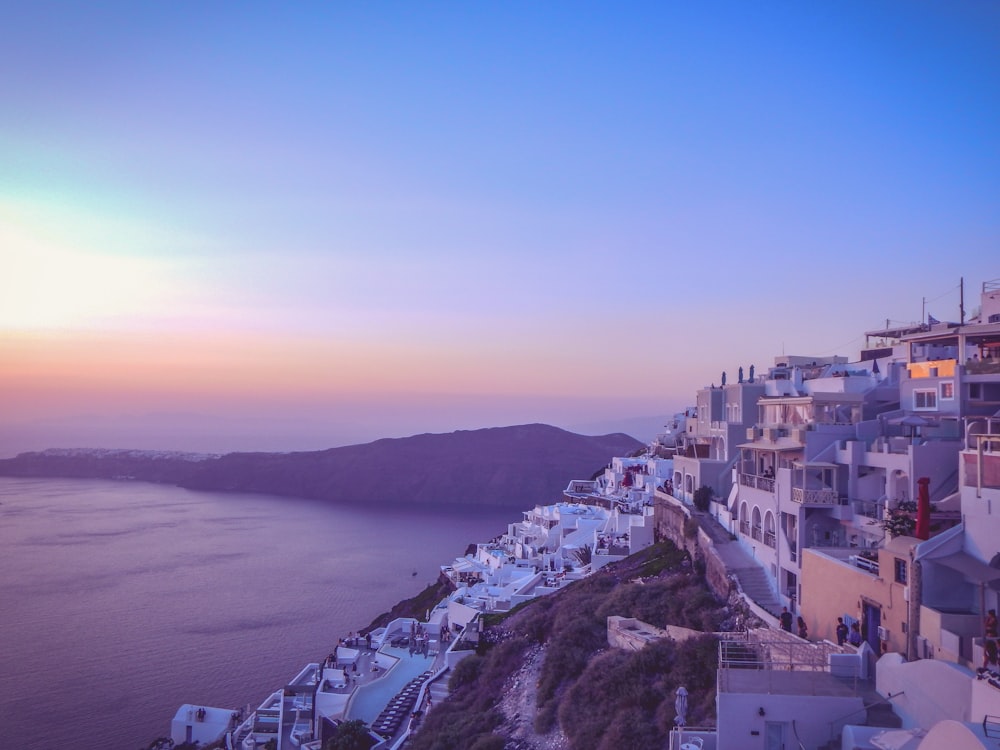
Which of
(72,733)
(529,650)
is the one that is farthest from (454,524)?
(529,650)

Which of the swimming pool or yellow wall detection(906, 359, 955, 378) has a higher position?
yellow wall detection(906, 359, 955, 378)

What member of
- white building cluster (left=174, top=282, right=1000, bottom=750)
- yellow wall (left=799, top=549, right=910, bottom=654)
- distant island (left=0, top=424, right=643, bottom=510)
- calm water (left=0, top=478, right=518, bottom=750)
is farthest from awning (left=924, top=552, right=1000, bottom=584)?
distant island (left=0, top=424, right=643, bottom=510)

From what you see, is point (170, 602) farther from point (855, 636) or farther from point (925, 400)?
point (855, 636)

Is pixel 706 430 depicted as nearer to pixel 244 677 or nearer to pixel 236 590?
pixel 244 677

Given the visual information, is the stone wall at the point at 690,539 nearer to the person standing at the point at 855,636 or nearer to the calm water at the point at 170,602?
the person standing at the point at 855,636

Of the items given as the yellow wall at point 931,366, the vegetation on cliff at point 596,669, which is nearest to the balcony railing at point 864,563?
the vegetation on cliff at point 596,669

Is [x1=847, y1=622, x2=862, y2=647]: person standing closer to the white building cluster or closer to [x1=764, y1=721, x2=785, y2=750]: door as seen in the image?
the white building cluster
